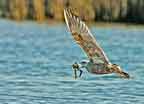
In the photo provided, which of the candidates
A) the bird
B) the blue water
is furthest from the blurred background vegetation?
the bird

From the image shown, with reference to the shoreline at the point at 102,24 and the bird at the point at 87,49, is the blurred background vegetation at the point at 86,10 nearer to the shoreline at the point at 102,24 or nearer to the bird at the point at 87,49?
the shoreline at the point at 102,24

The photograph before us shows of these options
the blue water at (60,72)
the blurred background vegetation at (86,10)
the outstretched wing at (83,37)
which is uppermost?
the blurred background vegetation at (86,10)

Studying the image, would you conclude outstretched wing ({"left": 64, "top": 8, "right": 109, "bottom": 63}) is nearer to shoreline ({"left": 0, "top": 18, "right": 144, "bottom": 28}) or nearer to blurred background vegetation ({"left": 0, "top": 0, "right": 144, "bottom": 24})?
shoreline ({"left": 0, "top": 18, "right": 144, "bottom": 28})

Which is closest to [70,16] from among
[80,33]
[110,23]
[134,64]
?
[80,33]

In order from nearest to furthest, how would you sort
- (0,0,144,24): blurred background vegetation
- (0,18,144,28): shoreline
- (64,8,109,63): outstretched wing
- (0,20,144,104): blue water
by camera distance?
(64,8,109,63): outstretched wing
(0,20,144,104): blue water
(0,18,144,28): shoreline
(0,0,144,24): blurred background vegetation

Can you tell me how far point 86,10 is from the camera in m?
53.5

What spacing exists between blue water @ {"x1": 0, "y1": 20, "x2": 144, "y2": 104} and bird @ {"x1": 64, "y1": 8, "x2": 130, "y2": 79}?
2101 mm

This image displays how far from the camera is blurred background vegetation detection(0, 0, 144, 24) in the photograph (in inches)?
2138

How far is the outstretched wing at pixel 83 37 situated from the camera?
13.3 m

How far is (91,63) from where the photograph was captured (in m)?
14.4

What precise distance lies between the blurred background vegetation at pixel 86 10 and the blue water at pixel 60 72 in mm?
9969

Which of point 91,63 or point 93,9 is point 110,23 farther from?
point 91,63

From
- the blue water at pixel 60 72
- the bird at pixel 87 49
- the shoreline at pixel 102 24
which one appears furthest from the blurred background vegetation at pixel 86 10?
the bird at pixel 87 49

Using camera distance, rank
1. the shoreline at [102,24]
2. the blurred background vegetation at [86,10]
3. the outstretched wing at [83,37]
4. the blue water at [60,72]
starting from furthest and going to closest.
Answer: the blurred background vegetation at [86,10], the shoreline at [102,24], the blue water at [60,72], the outstretched wing at [83,37]
